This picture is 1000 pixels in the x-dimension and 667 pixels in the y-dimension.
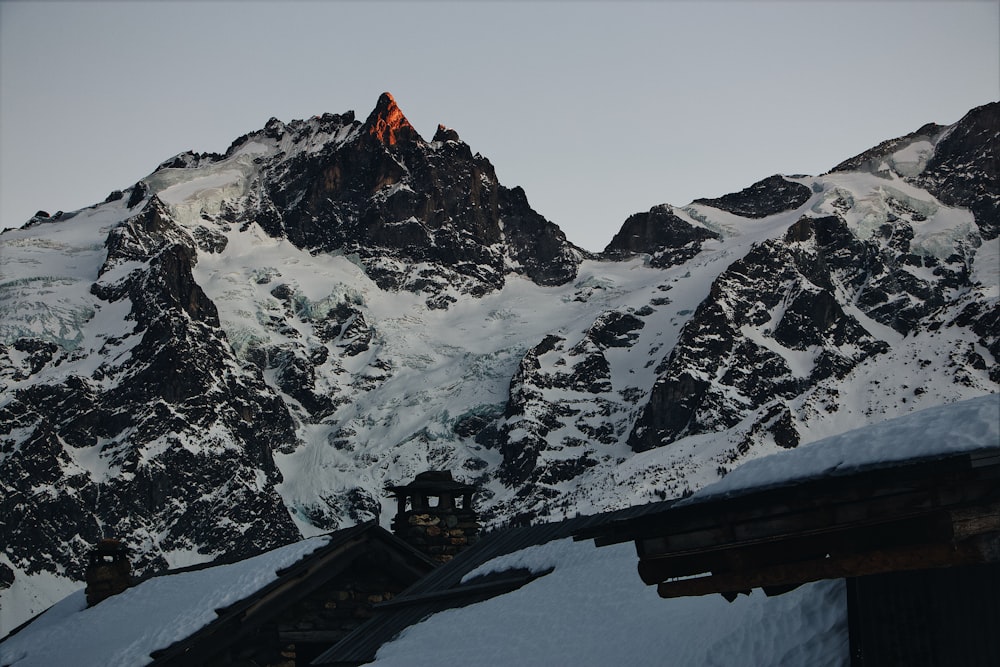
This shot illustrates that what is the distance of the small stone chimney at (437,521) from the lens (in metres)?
28.1

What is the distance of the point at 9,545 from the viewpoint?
6590 inches

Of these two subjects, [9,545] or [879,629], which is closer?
[879,629]

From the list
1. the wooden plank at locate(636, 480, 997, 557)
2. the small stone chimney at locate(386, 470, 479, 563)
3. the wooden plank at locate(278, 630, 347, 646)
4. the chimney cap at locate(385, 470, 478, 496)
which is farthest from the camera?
the chimney cap at locate(385, 470, 478, 496)

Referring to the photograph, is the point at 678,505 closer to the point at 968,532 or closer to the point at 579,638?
the point at 968,532

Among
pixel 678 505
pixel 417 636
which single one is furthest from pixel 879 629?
pixel 417 636

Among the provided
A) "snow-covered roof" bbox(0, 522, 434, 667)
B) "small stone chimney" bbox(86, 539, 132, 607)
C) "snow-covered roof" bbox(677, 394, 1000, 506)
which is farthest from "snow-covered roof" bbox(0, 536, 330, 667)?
"snow-covered roof" bbox(677, 394, 1000, 506)

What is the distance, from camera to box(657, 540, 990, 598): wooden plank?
919 cm

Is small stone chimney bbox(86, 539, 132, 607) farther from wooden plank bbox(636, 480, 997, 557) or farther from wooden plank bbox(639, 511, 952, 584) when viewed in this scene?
wooden plank bbox(636, 480, 997, 557)

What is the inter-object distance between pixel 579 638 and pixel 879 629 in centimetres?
522

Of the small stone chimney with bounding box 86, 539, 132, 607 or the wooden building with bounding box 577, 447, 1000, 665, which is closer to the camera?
the wooden building with bounding box 577, 447, 1000, 665

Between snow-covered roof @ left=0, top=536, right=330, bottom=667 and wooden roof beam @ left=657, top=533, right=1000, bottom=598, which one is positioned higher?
snow-covered roof @ left=0, top=536, right=330, bottom=667

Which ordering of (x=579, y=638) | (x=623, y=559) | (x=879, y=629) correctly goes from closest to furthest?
(x=879, y=629) < (x=579, y=638) < (x=623, y=559)

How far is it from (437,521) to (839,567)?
19390 millimetres

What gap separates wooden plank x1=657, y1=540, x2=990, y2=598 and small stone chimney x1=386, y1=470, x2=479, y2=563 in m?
17.0
